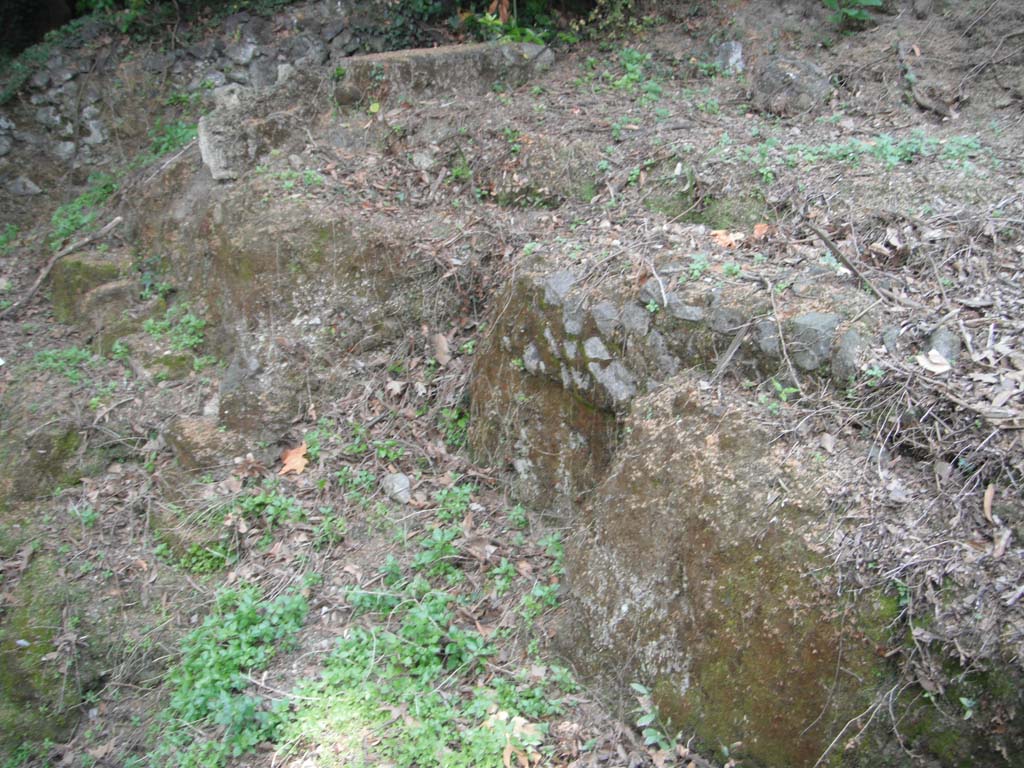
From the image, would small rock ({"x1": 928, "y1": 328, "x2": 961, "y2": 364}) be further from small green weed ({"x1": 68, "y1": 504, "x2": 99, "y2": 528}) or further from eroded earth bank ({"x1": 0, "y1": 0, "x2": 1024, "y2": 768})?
small green weed ({"x1": 68, "y1": 504, "x2": 99, "y2": 528})

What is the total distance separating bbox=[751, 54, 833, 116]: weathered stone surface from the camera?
5781 mm

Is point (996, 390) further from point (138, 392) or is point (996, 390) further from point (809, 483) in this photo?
point (138, 392)

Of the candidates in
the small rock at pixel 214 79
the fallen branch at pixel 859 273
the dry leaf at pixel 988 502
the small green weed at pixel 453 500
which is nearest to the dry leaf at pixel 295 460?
the small green weed at pixel 453 500

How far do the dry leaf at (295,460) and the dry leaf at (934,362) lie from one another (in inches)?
151

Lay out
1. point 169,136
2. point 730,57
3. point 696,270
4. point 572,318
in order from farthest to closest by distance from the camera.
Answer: point 169,136 < point 730,57 < point 572,318 < point 696,270

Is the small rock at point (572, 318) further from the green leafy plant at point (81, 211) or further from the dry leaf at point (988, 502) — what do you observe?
the green leafy plant at point (81, 211)

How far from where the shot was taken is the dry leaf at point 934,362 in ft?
10.4

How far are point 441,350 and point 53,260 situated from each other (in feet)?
13.3

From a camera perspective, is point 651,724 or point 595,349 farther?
point 595,349

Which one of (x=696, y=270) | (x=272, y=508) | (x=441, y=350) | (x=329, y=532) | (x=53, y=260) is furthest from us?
(x=53, y=260)

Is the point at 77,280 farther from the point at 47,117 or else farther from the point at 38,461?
the point at 47,117

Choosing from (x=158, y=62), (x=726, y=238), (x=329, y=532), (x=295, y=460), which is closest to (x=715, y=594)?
(x=726, y=238)

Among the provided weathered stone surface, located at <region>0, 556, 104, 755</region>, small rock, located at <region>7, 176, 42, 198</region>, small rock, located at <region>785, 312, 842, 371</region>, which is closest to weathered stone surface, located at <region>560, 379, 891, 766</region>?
small rock, located at <region>785, 312, 842, 371</region>

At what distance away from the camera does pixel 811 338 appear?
3.49 m
